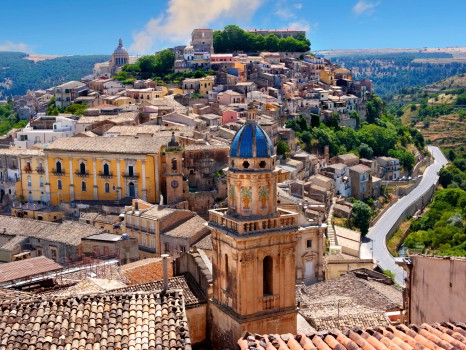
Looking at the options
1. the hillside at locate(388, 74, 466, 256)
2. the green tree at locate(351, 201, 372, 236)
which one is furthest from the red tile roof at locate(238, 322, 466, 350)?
the green tree at locate(351, 201, 372, 236)

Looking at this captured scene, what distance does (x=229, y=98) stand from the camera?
233 feet

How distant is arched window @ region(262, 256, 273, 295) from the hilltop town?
0.05 m

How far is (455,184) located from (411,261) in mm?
69282

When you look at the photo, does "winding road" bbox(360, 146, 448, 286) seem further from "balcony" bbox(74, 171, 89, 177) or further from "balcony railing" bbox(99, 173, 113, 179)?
"balcony" bbox(74, 171, 89, 177)

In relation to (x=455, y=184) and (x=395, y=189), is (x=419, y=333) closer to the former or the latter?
(x=395, y=189)

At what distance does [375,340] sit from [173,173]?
110 ft

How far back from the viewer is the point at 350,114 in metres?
84.8

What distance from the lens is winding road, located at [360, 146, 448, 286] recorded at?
168ft

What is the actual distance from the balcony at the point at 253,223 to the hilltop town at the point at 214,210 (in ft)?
0.20

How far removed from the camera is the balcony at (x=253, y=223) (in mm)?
18766

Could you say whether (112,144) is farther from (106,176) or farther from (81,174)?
(81,174)

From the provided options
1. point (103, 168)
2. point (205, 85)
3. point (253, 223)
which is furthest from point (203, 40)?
point (253, 223)

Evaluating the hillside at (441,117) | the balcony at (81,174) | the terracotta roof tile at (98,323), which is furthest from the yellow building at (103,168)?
the hillside at (441,117)

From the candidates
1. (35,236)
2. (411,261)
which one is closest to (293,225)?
(411,261)
